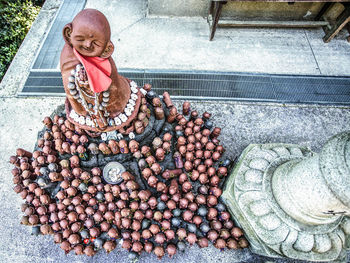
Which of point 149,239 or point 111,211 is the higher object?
point 111,211

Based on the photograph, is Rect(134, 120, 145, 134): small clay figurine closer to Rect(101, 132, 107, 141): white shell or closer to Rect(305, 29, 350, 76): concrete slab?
Rect(101, 132, 107, 141): white shell

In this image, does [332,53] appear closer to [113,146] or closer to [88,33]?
[113,146]

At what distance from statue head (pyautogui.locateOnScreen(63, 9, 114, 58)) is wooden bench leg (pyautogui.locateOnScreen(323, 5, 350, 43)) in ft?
17.3

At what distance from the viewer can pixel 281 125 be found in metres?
4.41

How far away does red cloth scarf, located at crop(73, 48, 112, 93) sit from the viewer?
236 centimetres

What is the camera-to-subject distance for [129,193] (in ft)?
10.9

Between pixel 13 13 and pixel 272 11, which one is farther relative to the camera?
pixel 13 13

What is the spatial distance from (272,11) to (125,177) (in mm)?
5228

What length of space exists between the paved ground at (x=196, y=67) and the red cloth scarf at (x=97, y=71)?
7.68 feet

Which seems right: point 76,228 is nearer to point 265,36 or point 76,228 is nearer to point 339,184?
point 339,184

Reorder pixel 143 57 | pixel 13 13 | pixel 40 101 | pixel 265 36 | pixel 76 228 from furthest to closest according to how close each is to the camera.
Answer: pixel 13 13, pixel 265 36, pixel 143 57, pixel 40 101, pixel 76 228

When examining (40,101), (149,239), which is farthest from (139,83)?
(149,239)

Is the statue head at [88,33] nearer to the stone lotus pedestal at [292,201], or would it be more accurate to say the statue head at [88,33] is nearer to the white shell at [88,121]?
the white shell at [88,121]

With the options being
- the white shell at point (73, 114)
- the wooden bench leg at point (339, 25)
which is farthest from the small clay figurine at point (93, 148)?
the wooden bench leg at point (339, 25)
